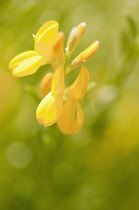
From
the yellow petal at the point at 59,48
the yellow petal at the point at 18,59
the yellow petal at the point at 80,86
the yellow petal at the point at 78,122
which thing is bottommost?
the yellow petal at the point at 78,122

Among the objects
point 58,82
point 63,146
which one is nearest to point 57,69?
point 58,82

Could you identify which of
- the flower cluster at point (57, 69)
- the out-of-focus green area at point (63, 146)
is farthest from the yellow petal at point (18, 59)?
the out-of-focus green area at point (63, 146)

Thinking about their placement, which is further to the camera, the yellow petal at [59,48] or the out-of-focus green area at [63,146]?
the out-of-focus green area at [63,146]

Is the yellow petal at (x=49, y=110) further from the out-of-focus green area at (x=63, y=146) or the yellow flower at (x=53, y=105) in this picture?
the out-of-focus green area at (x=63, y=146)

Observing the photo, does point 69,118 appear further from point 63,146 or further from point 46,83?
point 63,146

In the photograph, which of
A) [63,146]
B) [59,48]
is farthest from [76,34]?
[63,146]

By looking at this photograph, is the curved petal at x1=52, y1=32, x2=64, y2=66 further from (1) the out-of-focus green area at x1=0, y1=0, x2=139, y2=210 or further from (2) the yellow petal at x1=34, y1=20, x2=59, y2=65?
(1) the out-of-focus green area at x1=0, y1=0, x2=139, y2=210

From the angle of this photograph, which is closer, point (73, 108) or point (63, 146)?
point (73, 108)
